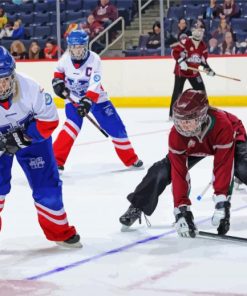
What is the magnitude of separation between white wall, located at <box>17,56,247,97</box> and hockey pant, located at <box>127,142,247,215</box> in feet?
22.2

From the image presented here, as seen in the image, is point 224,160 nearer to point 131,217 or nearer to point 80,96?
point 131,217

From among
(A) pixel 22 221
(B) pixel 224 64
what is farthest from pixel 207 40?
(A) pixel 22 221

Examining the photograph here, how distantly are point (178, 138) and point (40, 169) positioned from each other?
64 cm

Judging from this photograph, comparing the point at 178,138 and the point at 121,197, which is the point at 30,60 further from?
the point at 178,138

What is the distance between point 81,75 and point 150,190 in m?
2.26

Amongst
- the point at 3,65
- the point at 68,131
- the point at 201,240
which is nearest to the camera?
the point at 3,65

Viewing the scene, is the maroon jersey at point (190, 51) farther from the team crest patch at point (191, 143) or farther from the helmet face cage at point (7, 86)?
the helmet face cage at point (7, 86)

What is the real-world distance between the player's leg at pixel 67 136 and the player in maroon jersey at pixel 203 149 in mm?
2325

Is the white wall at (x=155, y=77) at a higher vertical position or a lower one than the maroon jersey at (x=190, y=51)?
lower

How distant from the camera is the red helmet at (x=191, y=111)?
12.4ft

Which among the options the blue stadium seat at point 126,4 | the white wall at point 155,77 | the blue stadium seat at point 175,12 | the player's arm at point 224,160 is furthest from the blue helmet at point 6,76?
the blue stadium seat at point 126,4

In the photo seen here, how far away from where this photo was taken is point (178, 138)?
3.95 meters

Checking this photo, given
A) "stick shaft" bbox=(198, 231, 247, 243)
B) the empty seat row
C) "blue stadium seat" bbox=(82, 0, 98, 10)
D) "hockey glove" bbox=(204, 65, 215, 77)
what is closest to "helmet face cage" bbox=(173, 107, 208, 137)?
"stick shaft" bbox=(198, 231, 247, 243)

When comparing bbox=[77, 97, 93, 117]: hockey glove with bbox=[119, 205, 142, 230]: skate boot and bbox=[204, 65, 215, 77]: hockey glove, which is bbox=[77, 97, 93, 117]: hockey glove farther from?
bbox=[204, 65, 215, 77]: hockey glove
